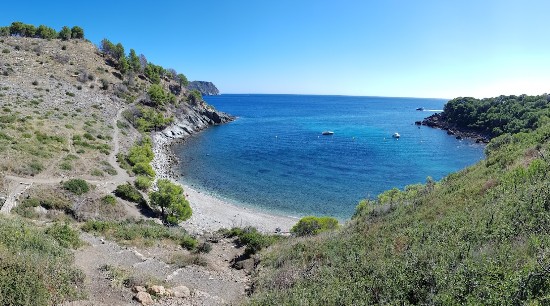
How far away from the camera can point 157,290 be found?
45.7ft

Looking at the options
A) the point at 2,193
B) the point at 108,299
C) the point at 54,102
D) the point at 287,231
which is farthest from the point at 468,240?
the point at 54,102

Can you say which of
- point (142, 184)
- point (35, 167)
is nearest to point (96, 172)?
point (142, 184)

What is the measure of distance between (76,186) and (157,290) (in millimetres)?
23055

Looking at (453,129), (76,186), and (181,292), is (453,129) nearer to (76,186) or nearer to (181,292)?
(76,186)

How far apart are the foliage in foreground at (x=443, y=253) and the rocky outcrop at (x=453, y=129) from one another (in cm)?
9380

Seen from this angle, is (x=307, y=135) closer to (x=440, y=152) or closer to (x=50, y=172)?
(x=440, y=152)

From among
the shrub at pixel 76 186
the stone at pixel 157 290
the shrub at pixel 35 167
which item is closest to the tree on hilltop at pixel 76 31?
the shrub at pixel 35 167

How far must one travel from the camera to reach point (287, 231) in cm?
3734

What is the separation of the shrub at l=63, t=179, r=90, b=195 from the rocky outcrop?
10109 centimetres

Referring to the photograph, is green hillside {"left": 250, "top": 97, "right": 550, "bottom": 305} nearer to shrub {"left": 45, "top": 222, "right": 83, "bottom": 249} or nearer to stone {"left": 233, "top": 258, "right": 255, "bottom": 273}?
stone {"left": 233, "top": 258, "right": 255, "bottom": 273}

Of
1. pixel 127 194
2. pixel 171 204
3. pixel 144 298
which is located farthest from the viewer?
pixel 127 194

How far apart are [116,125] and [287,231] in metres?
46.0

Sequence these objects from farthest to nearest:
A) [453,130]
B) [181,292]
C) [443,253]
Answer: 1. [453,130]
2. [181,292]
3. [443,253]

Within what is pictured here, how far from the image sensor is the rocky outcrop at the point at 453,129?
335 ft
